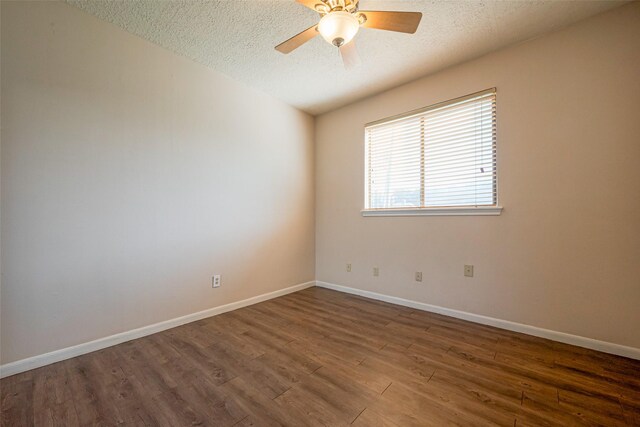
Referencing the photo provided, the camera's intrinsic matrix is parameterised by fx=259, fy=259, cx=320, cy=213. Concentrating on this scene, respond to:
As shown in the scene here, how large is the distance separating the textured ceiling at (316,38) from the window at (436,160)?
0.49 m

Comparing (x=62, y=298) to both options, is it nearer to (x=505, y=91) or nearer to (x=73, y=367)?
(x=73, y=367)

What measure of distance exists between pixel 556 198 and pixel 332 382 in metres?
2.23

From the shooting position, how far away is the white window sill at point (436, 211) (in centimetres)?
240

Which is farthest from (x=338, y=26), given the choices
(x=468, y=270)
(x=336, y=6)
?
(x=468, y=270)

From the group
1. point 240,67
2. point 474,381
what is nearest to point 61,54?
point 240,67

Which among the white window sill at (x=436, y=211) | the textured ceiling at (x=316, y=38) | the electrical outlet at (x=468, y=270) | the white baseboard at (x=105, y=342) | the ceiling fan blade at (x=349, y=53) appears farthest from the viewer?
the electrical outlet at (x=468, y=270)

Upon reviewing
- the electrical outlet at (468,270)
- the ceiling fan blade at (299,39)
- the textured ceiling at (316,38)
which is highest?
the textured ceiling at (316,38)

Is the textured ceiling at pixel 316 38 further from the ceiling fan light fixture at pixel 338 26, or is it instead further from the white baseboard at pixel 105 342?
the white baseboard at pixel 105 342

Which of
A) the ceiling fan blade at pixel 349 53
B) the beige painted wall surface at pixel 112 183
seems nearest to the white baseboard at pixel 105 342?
the beige painted wall surface at pixel 112 183

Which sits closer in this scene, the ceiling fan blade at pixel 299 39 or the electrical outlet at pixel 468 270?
the ceiling fan blade at pixel 299 39

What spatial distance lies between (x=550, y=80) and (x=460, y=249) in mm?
1600

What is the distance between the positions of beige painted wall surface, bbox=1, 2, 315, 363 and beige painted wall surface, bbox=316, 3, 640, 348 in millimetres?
2052

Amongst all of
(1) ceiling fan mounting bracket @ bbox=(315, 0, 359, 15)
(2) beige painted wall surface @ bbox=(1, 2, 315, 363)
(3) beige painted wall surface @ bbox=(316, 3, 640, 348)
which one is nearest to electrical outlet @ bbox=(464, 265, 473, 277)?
(3) beige painted wall surface @ bbox=(316, 3, 640, 348)

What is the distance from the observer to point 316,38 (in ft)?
7.30
